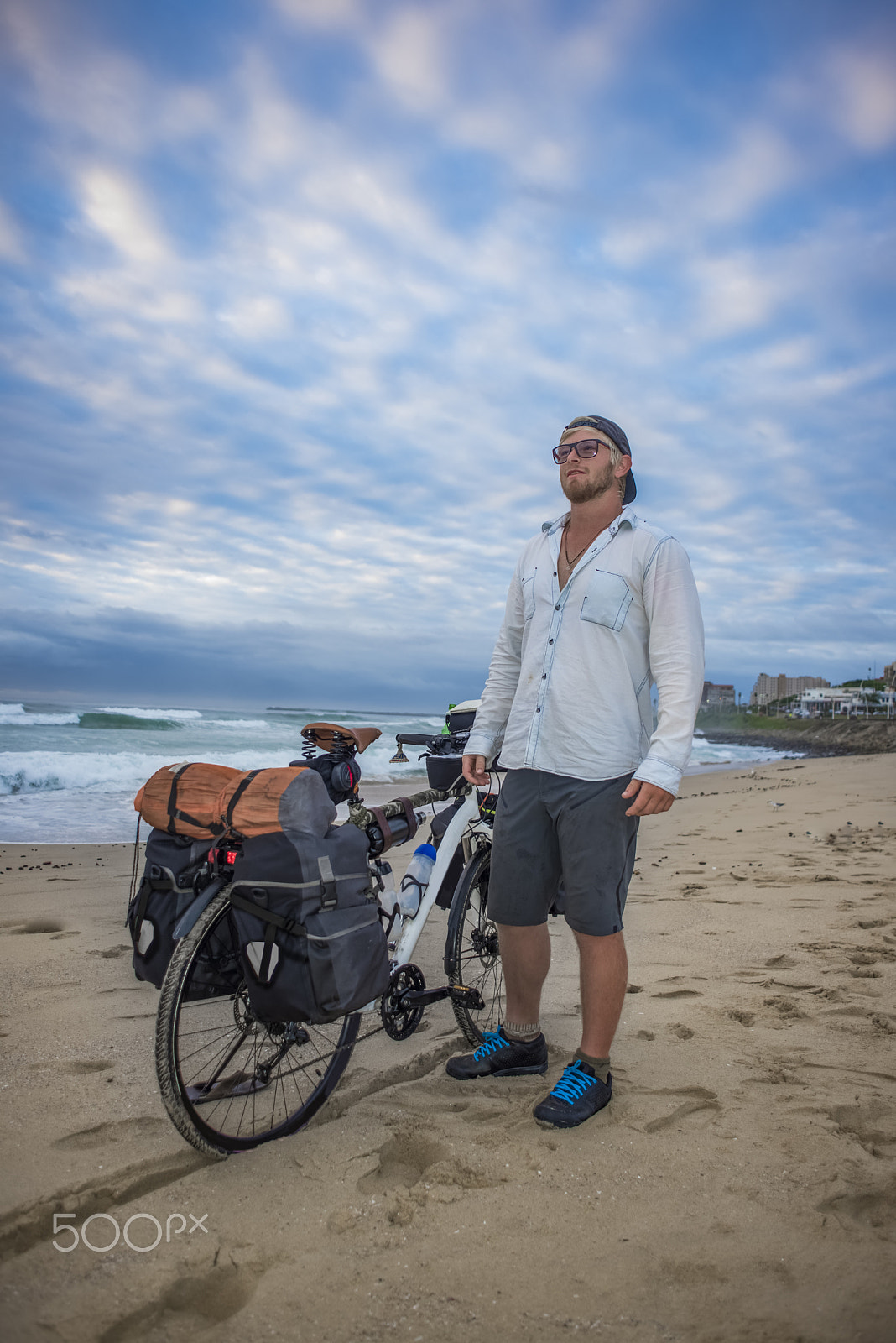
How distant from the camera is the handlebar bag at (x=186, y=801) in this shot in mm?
2230

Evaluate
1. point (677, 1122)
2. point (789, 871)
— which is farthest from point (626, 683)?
point (789, 871)

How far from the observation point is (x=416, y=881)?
3254mm

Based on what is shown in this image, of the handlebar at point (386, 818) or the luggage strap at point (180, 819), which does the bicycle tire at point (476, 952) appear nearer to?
the handlebar at point (386, 818)

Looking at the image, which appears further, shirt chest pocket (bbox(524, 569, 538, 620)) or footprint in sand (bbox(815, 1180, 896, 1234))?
shirt chest pocket (bbox(524, 569, 538, 620))

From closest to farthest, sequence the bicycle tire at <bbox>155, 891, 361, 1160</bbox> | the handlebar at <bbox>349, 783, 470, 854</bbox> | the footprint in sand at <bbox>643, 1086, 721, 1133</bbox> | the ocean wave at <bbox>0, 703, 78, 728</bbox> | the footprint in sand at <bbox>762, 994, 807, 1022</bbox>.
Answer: the bicycle tire at <bbox>155, 891, 361, 1160</bbox>
the footprint in sand at <bbox>643, 1086, 721, 1133</bbox>
the handlebar at <bbox>349, 783, 470, 854</bbox>
the footprint in sand at <bbox>762, 994, 807, 1022</bbox>
the ocean wave at <bbox>0, 703, 78, 728</bbox>

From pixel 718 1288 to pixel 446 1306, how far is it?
63 cm

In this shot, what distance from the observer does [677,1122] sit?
244 cm

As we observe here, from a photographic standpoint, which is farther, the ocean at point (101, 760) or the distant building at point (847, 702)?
the distant building at point (847, 702)

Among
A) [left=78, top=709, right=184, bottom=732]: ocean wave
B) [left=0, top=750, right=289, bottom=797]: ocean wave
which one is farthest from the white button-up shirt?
[left=78, top=709, right=184, bottom=732]: ocean wave

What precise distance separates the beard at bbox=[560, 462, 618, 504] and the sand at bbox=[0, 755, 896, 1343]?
7.18ft

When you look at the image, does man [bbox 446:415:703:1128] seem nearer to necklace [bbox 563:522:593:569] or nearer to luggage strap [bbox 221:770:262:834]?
necklace [bbox 563:522:593:569]

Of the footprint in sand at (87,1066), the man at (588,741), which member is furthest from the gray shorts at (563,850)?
the footprint in sand at (87,1066)

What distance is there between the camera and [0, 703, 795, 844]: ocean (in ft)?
30.0

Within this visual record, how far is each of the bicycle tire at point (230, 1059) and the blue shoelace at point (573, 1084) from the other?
745 millimetres
